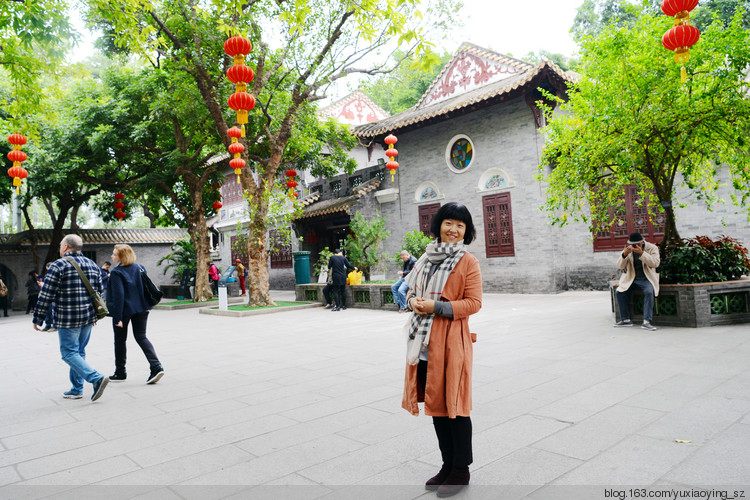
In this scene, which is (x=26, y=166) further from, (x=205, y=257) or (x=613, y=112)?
(x=613, y=112)

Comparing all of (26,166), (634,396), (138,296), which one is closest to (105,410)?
(138,296)

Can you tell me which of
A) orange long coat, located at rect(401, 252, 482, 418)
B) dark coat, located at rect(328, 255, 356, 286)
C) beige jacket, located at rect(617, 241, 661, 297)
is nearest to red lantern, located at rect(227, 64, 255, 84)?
dark coat, located at rect(328, 255, 356, 286)

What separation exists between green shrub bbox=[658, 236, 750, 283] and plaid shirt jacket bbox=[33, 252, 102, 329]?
7524 millimetres

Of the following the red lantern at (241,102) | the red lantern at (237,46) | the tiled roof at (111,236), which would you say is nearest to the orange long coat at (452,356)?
the red lantern at (237,46)

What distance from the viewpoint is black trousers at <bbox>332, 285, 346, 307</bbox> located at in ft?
39.1

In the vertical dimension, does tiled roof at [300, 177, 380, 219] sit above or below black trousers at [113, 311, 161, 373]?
above

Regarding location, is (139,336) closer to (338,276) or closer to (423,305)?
(423,305)

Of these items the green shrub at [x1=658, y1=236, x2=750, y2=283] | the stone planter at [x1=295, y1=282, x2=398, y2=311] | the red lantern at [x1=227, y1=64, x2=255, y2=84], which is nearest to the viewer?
the green shrub at [x1=658, y1=236, x2=750, y2=283]

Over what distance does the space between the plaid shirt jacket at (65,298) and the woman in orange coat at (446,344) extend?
3522 millimetres

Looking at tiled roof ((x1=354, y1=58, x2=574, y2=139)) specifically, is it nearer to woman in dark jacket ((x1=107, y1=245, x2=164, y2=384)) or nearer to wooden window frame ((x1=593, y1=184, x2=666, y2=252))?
wooden window frame ((x1=593, y1=184, x2=666, y2=252))

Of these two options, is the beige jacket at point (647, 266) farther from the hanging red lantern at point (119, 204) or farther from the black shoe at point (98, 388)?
the hanging red lantern at point (119, 204)

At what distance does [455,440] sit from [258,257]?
34.4ft

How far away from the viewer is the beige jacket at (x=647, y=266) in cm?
681

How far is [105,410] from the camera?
417 cm
